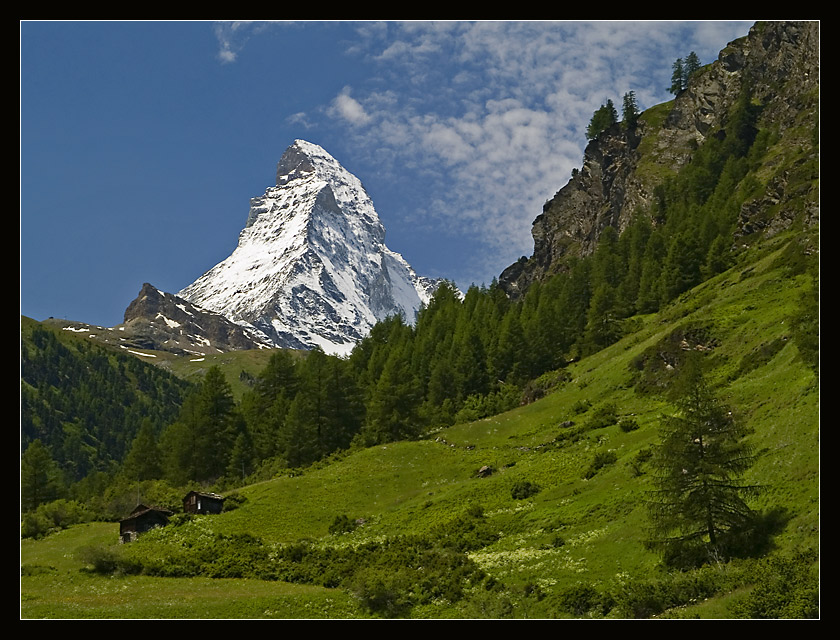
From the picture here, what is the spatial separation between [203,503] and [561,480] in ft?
97.1

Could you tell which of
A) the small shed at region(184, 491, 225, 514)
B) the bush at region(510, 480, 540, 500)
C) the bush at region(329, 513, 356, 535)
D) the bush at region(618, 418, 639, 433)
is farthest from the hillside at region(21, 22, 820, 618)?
the small shed at region(184, 491, 225, 514)

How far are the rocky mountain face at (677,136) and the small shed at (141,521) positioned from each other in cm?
11188

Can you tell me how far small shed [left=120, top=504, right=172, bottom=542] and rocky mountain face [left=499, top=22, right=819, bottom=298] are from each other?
11188 centimetres

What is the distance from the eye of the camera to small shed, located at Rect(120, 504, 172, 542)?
200 feet

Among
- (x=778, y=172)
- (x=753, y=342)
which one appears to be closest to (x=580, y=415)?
(x=753, y=342)

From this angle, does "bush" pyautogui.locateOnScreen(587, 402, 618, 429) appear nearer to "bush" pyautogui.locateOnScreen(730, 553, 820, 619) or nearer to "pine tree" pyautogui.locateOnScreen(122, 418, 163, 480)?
"bush" pyautogui.locateOnScreen(730, 553, 820, 619)

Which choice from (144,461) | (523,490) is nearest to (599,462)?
(523,490)

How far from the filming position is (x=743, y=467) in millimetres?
39188

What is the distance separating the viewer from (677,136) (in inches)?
7077

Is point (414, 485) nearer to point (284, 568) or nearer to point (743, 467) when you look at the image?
point (284, 568)

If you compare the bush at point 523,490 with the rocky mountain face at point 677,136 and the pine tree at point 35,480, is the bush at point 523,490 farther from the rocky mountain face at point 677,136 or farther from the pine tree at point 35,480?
the rocky mountain face at point 677,136

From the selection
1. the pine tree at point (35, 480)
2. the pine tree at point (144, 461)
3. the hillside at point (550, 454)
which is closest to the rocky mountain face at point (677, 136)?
the hillside at point (550, 454)

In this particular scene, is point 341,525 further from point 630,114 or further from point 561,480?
point 630,114

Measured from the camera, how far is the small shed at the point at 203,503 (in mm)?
65500
